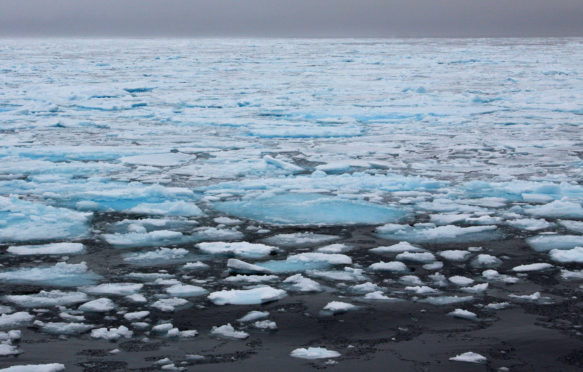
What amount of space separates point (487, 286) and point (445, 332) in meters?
0.59

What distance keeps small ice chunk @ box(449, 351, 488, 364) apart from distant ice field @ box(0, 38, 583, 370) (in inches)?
14.6

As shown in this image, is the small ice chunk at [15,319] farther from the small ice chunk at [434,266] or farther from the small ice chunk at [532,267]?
the small ice chunk at [532,267]

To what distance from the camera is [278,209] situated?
4828mm

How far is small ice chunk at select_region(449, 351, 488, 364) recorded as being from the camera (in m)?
2.57

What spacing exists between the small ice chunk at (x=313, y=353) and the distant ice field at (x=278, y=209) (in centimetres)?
2

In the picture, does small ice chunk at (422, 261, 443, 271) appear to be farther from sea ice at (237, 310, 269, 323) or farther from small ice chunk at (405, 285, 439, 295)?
sea ice at (237, 310, 269, 323)

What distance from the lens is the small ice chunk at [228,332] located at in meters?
2.81

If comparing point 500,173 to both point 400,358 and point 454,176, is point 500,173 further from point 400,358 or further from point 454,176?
point 400,358

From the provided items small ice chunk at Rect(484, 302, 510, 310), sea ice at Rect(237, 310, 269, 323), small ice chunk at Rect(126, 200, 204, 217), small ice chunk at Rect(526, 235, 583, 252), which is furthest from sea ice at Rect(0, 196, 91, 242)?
small ice chunk at Rect(526, 235, 583, 252)

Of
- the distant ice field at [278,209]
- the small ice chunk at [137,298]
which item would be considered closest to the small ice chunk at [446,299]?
the distant ice field at [278,209]

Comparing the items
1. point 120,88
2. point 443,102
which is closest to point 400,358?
point 443,102

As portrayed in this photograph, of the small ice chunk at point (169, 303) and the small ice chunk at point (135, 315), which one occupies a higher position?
the small ice chunk at point (169, 303)

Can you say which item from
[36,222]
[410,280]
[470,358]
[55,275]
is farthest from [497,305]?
[36,222]

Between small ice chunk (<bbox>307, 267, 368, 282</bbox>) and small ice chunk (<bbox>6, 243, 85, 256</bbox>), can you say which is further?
small ice chunk (<bbox>6, 243, 85, 256</bbox>)
